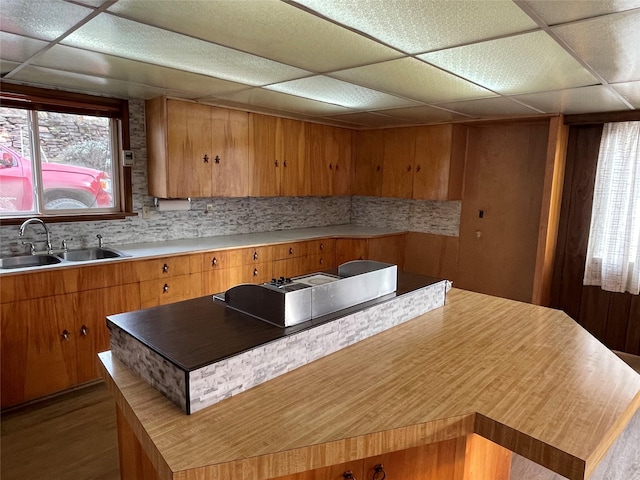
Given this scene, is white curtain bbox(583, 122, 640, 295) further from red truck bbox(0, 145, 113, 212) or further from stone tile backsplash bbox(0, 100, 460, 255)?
red truck bbox(0, 145, 113, 212)

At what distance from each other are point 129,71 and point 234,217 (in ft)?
6.55

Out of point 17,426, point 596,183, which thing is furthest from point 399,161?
point 17,426

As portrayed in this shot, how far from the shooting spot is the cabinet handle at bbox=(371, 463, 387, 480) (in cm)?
140

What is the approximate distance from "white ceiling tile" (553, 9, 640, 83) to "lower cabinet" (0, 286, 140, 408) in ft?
10.3

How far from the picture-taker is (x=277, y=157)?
14.2ft

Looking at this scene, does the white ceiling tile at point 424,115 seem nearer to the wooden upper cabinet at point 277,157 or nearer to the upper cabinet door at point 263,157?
the wooden upper cabinet at point 277,157

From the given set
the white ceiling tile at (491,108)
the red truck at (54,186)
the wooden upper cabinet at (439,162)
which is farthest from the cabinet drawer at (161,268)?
the wooden upper cabinet at (439,162)

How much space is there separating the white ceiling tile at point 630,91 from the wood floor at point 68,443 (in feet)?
7.42

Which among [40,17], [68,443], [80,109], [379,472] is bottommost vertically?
[68,443]

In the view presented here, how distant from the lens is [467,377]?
61.6 inches

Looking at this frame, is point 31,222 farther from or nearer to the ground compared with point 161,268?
farther from the ground

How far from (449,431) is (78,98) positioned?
3458 millimetres

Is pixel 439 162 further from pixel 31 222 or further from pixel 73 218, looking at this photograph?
pixel 31 222

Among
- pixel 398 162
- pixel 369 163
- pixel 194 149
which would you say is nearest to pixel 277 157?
pixel 194 149
